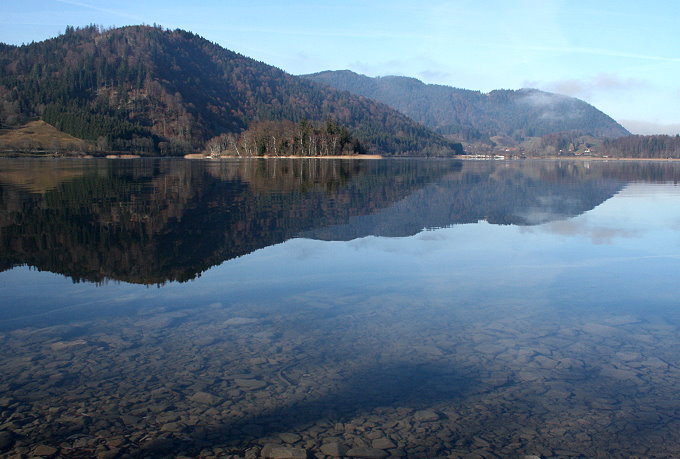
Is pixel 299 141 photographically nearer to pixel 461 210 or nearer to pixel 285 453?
pixel 461 210

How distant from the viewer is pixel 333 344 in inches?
327

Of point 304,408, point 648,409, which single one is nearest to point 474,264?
point 648,409

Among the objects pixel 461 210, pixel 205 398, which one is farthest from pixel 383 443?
pixel 461 210

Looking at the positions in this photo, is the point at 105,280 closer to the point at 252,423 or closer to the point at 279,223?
the point at 252,423

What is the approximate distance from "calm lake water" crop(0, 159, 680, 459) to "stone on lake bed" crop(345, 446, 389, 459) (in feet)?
0.12

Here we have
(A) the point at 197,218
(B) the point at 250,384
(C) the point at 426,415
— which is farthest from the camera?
(A) the point at 197,218

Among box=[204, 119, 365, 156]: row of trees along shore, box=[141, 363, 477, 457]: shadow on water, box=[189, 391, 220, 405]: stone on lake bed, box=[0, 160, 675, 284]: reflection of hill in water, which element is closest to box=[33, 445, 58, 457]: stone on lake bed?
box=[141, 363, 477, 457]: shadow on water

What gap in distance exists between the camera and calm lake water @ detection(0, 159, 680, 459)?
5805 mm

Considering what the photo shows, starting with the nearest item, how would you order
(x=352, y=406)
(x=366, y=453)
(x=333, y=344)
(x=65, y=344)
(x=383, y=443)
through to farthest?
(x=366, y=453)
(x=383, y=443)
(x=352, y=406)
(x=65, y=344)
(x=333, y=344)

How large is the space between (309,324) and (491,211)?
59.1 feet

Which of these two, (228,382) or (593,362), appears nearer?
(228,382)

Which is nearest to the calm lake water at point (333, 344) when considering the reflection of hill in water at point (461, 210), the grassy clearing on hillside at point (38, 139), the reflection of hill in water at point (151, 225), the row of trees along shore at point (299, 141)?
the reflection of hill in water at point (151, 225)

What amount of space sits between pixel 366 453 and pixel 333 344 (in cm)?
294

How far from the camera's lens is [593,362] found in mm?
7820
